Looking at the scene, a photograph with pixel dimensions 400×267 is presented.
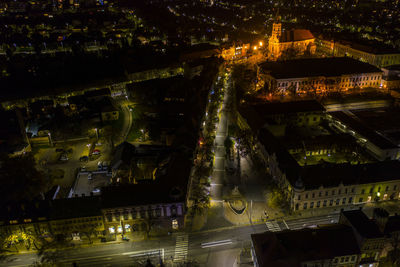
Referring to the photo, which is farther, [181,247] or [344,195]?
[344,195]

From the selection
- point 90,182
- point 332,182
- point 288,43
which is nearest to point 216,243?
point 332,182

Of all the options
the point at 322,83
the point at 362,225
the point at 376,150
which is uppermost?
the point at 322,83

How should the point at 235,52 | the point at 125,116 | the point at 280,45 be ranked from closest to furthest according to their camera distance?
the point at 125,116 → the point at 280,45 → the point at 235,52

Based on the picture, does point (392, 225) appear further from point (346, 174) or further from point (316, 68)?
point (316, 68)

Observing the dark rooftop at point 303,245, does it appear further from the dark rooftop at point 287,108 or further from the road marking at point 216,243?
the dark rooftop at point 287,108

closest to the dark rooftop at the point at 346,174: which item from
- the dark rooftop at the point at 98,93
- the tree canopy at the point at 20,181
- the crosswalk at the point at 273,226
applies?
the crosswalk at the point at 273,226

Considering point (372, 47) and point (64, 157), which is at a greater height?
point (372, 47)

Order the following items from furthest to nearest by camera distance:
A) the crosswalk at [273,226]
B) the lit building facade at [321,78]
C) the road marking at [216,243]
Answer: the lit building facade at [321,78] → the crosswalk at [273,226] → the road marking at [216,243]
